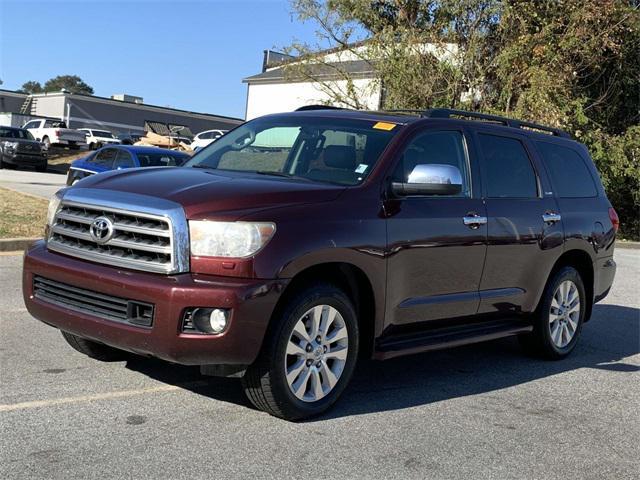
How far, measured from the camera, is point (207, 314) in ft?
13.8

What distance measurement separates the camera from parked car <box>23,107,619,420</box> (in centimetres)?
424

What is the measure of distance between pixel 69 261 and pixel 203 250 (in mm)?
990

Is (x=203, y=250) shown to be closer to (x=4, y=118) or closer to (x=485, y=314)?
(x=485, y=314)

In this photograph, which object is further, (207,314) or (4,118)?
(4,118)

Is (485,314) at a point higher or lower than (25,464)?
higher

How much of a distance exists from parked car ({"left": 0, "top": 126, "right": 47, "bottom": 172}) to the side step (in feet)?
90.7

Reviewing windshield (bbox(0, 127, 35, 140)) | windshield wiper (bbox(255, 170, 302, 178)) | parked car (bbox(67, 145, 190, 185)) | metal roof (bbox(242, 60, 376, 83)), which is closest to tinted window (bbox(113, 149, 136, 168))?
parked car (bbox(67, 145, 190, 185))

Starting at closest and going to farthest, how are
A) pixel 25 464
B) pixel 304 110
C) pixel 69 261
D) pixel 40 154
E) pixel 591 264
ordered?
pixel 25 464
pixel 69 261
pixel 304 110
pixel 591 264
pixel 40 154

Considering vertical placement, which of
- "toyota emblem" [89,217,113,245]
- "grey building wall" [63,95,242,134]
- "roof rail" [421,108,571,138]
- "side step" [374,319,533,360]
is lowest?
"side step" [374,319,533,360]

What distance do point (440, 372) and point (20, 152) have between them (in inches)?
1085

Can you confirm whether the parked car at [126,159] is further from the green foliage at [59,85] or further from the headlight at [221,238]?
the green foliage at [59,85]

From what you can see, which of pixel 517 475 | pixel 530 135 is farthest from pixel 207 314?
pixel 530 135

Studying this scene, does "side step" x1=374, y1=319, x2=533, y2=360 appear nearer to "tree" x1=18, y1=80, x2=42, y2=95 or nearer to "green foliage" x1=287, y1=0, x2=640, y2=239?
"green foliage" x1=287, y1=0, x2=640, y2=239

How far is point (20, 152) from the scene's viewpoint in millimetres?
30203
